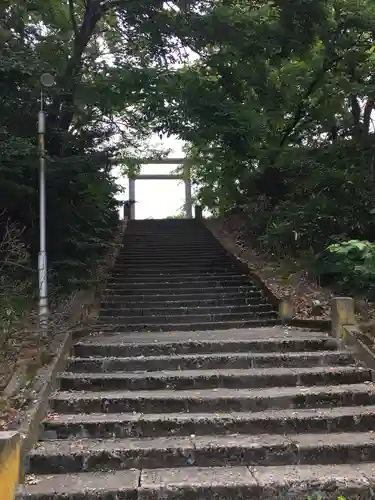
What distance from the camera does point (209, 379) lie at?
16.9ft

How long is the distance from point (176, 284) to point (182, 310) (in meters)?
1.43

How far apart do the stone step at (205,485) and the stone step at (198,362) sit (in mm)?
1756

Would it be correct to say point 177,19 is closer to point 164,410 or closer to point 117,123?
point 117,123

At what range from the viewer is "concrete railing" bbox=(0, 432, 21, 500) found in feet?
10.9

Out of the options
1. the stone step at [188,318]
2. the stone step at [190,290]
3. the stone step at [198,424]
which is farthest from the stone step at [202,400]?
the stone step at [190,290]

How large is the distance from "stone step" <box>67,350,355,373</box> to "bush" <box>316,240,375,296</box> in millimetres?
1755

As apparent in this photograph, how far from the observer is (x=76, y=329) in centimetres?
660

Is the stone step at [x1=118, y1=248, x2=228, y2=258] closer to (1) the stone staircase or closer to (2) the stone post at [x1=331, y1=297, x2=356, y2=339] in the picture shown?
(1) the stone staircase

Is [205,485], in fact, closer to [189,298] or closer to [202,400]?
[202,400]

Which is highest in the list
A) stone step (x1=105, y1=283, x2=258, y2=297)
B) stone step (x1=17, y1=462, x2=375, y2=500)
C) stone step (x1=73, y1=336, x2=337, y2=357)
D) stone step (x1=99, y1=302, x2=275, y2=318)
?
stone step (x1=105, y1=283, x2=258, y2=297)

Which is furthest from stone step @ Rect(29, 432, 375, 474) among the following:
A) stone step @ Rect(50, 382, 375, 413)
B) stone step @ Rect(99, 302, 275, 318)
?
stone step @ Rect(99, 302, 275, 318)

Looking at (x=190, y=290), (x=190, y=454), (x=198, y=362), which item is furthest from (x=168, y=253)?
(x=190, y=454)

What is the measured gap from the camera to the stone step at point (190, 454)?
3.91m

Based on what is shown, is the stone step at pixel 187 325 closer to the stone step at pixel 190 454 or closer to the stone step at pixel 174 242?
the stone step at pixel 190 454
